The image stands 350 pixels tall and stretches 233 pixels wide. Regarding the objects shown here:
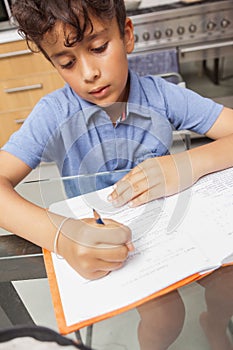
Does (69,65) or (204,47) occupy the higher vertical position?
(69,65)

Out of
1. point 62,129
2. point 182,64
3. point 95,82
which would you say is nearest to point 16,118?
point 182,64

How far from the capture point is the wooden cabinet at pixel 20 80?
1.68 meters

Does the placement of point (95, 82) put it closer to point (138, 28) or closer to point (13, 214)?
point (13, 214)

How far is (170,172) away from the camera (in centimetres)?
61

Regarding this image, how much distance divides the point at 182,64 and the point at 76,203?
136 centimetres

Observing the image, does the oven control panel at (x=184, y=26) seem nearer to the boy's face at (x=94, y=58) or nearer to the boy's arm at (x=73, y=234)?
the boy's face at (x=94, y=58)

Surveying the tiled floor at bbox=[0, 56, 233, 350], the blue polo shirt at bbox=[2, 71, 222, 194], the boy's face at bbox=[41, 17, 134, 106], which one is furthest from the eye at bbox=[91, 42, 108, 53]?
the tiled floor at bbox=[0, 56, 233, 350]

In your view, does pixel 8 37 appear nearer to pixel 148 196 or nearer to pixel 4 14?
pixel 4 14

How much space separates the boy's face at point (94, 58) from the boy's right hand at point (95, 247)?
10.9 inches

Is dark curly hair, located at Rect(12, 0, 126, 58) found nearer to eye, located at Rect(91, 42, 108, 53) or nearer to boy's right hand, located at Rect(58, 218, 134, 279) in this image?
eye, located at Rect(91, 42, 108, 53)

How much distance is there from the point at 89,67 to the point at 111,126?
0.58 feet

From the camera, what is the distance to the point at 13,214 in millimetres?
537

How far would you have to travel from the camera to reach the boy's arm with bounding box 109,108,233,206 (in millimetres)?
581

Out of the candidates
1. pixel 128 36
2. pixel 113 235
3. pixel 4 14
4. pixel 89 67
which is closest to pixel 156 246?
pixel 113 235
